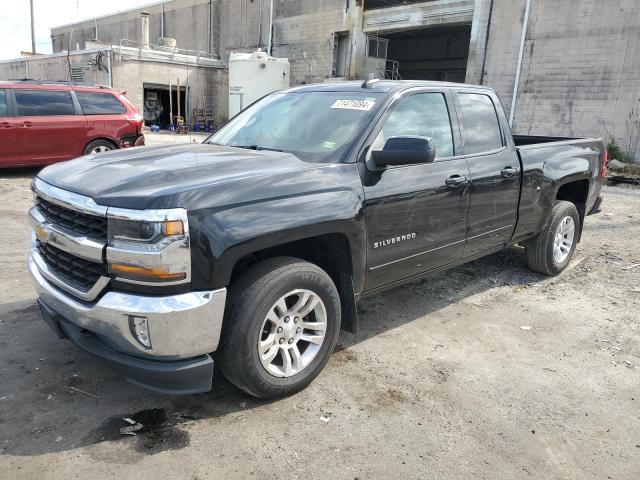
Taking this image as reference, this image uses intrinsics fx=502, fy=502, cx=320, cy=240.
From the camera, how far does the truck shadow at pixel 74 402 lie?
8.69ft

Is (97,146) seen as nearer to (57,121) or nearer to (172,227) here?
(57,121)

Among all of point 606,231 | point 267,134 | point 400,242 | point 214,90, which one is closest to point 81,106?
point 267,134

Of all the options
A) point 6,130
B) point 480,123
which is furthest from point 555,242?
point 6,130

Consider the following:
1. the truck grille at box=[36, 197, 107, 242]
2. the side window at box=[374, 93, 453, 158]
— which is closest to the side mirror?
the side window at box=[374, 93, 453, 158]

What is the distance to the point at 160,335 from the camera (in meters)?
2.47

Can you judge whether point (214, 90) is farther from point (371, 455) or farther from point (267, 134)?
point (371, 455)

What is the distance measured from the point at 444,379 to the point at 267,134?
7.22ft

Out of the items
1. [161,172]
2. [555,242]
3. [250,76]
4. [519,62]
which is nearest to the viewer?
[161,172]

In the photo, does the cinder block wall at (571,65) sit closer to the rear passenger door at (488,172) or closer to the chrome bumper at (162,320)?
the rear passenger door at (488,172)

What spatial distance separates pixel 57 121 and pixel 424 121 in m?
8.63

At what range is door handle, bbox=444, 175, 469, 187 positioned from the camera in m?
3.82

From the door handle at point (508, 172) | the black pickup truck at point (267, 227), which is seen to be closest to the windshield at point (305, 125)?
the black pickup truck at point (267, 227)

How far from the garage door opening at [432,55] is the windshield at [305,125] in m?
29.2

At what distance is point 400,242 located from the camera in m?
3.54
